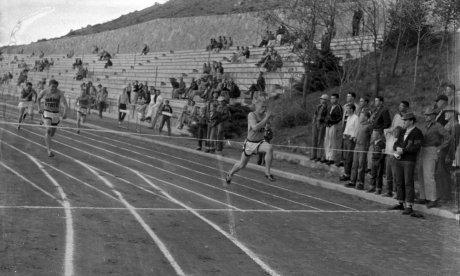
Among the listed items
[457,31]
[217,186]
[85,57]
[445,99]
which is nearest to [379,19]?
[457,31]

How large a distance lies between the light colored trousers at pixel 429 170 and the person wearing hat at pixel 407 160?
0.51m

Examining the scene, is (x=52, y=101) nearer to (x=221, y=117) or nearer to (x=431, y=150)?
(x=221, y=117)

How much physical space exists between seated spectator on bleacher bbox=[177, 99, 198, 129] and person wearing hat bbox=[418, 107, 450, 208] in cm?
1139

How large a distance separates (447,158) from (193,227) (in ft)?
19.7

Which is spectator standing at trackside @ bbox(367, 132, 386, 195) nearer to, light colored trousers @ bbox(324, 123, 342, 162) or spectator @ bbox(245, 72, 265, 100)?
light colored trousers @ bbox(324, 123, 342, 162)

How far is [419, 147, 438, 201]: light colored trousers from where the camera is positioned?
36.0 ft

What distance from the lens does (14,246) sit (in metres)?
6.07

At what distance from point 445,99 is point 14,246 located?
8.64 m

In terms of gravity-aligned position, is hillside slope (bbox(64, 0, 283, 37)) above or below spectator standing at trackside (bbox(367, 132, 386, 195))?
above

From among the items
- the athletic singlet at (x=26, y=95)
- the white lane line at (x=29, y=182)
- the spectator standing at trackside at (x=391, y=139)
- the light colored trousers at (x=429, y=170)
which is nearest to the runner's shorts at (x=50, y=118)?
the white lane line at (x=29, y=182)

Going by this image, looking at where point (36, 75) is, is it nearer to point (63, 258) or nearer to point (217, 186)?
point (217, 186)

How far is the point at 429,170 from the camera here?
11.0 m

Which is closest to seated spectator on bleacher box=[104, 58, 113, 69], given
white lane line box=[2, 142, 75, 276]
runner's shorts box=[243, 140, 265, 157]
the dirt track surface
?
the dirt track surface

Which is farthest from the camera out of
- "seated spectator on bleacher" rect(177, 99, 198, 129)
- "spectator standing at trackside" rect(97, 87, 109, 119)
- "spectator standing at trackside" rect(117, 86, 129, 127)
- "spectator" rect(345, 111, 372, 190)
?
"spectator standing at trackside" rect(97, 87, 109, 119)
